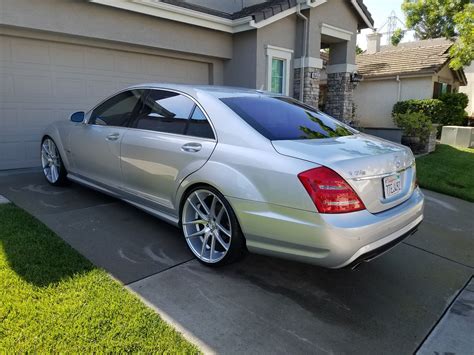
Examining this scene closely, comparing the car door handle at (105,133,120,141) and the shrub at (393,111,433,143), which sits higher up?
the car door handle at (105,133,120,141)

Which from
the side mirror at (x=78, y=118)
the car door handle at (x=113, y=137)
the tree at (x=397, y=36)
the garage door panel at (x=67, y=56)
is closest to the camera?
the car door handle at (x=113, y=137)

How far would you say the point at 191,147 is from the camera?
11.1 ft

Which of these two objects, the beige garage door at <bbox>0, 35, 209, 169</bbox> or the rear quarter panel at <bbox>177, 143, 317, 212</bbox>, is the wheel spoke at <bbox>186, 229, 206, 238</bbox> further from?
the beige garage door at <bbox>0, 35, 209, 169</bbox>

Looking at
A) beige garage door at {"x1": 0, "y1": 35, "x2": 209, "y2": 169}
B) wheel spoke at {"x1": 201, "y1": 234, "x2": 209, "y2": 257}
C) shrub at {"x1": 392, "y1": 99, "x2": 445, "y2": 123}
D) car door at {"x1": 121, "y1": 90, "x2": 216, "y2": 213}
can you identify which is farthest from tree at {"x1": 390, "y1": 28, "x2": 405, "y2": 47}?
wheel spoke at {"x1": 201, "y1": 234, "x2": 209, "y2": 257}

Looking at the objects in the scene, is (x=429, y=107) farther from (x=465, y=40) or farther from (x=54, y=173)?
(x=54, y=173)

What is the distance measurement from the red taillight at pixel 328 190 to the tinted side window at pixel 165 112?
1.50m

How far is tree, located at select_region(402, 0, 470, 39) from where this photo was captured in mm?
16922

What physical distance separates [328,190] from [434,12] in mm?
19896

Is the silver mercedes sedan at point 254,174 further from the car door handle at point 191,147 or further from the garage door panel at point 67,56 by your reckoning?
the garage door panel at point 67,56

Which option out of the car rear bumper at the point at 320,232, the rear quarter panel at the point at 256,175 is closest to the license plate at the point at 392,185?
the car rear bumper at the point at 320,232

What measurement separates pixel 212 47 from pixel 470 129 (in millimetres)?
9006

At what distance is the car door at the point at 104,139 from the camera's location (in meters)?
4.24

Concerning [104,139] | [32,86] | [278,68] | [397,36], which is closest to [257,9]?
[278,68]

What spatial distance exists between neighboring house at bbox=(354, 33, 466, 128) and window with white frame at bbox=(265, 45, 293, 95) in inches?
331
